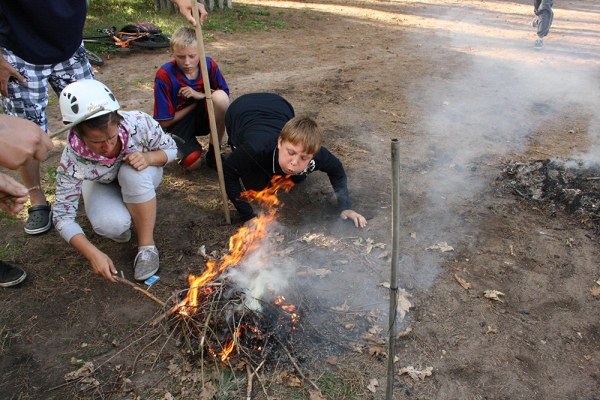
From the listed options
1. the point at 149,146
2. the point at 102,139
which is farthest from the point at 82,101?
the point at 149,146

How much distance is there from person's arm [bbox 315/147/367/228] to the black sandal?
2.54 m

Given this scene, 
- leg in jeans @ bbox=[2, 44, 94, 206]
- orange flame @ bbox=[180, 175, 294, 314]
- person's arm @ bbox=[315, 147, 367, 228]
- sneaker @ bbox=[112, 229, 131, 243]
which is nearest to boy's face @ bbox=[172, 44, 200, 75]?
leg in jeans @ bbox=[2, 44, 94, 206]

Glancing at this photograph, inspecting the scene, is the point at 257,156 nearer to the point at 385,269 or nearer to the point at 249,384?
the point at 385,269

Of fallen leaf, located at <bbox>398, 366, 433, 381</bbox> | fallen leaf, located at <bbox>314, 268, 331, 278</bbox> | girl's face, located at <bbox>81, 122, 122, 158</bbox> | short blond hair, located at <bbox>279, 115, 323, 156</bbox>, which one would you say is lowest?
fallen leaf, located at <bbox>398, 366, 433, 381</bbox>

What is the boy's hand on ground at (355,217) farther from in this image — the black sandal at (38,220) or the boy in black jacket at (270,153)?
the black sandal at (38,220)

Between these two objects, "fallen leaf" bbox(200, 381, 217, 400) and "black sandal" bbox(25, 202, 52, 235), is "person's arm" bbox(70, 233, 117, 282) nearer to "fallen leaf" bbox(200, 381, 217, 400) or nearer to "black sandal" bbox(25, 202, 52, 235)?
"fallen leaf" bbox(200, 381, 217, 400)

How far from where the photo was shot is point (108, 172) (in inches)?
134

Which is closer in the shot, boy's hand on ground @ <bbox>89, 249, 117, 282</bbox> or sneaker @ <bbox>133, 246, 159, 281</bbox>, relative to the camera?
boy's hand on ground @ <bbox>89, 249, 117, 282</bbox>

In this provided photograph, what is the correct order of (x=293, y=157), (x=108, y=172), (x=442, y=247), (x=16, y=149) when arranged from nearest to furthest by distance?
(x=16, y=149), (x=108, y=172), (x=293, y=157), (x=442, y=247)

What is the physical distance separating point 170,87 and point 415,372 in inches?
139

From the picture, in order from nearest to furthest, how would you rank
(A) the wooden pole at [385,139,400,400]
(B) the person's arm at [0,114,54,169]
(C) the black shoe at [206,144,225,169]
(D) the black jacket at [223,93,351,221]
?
(A) the wooden pole at [385,139,400,400], (B) the person's arm at [0,114,54,169], (D) the black jacket at [223,93,351,221], (C) the black shoe at [206,144,225,169]

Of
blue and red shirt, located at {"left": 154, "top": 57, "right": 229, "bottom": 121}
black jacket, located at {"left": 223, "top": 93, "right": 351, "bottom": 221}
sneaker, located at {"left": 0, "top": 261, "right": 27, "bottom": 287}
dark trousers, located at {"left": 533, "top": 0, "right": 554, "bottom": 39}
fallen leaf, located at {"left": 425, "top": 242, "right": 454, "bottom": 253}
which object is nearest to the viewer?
sneaker, located at {"left": 0, "top": 261, "right": 27, "bottom": 287}

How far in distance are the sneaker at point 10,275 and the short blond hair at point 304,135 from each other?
235 centimetres

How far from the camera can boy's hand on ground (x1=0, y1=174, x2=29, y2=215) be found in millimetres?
2062
